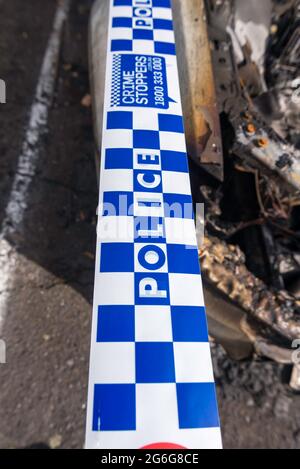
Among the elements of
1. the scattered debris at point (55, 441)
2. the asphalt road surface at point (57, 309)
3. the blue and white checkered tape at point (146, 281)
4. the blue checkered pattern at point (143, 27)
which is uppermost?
the blue checkered pattern at point (143, 27)

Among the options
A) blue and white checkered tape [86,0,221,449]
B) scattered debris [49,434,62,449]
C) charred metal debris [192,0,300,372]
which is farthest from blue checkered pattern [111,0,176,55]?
scattered debris [49,434,62,449]

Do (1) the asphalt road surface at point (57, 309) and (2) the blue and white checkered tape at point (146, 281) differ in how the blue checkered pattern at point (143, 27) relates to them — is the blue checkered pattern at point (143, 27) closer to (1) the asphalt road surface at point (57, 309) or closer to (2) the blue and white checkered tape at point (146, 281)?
(2) the blue and white checkered tape at point (146, 281)

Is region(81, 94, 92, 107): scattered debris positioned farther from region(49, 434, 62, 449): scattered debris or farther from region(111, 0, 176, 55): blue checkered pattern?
region(49, 434, 62, 449): scattered debris

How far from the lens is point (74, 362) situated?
4.50ft

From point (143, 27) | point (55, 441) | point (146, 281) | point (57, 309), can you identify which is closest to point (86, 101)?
point (143, 27)

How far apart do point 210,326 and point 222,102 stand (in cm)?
80

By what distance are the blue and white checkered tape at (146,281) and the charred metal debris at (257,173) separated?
18 cm

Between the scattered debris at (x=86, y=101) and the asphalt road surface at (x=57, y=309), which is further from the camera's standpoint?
the scattered debris at (x=86, y=101)

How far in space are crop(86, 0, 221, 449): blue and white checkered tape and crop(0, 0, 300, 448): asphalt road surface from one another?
26.9 inches

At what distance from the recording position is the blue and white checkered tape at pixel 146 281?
0.71 m

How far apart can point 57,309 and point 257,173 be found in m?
0.97

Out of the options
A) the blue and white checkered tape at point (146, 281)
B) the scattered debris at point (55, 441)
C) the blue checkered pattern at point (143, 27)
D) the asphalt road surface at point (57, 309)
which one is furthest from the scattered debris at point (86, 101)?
the scattered debris at point (55, 441)

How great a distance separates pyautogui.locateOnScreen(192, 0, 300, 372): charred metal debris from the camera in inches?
42.5

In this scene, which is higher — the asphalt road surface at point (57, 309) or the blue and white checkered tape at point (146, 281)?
the blue and white checkered tape at point (146, 281)
